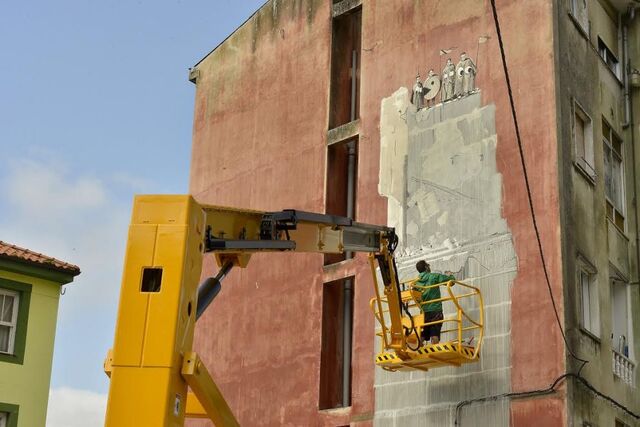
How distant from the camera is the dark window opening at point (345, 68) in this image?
27.5 meters

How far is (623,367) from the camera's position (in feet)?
74.8

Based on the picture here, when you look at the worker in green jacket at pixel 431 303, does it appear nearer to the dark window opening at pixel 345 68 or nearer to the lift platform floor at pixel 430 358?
the lift platform floor at pixel 430 358

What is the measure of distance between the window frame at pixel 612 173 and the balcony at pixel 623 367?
3134 mm

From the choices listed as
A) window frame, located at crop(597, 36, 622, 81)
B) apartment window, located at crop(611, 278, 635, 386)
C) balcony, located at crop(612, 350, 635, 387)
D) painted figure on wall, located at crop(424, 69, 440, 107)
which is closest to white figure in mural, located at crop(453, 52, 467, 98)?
painted figure on wall, located at crop(424, 69, 440, 107)

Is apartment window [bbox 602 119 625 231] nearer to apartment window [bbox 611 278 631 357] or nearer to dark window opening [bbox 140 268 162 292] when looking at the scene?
apartment window [bbox 611 278 631 357]

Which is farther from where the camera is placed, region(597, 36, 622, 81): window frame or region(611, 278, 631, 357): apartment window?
region(597, 36, 622, 81): window frame

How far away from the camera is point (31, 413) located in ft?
85.4

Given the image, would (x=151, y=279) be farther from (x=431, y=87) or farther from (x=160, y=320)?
(x=431, y=87)

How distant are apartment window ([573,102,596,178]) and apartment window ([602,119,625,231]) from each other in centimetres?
100

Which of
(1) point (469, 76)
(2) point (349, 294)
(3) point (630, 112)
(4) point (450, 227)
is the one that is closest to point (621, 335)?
(4) point (450, 227)

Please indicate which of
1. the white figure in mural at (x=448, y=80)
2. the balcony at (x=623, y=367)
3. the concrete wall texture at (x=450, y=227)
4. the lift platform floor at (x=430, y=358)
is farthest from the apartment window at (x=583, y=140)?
the lift platform floor at (x=430, y=358)

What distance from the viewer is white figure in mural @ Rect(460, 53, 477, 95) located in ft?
77.5

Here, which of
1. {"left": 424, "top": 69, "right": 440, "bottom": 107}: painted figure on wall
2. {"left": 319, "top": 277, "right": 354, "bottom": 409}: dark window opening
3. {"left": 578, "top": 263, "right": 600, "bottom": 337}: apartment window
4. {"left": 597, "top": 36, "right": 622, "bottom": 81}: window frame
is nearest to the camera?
{"left": 578, "top": 263, "right": 600, "bottom": 337}: apartment window

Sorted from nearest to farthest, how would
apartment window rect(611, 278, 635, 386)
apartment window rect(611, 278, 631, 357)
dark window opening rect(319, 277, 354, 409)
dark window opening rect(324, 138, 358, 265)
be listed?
1. apartment window rect(611, 278, 635, 386)
2. apartment window rect(611, 278, 631, 357)
3. dark window opening rect(319, 277, 354, 409)
4. dark window opening rect(324, 138, 358, 265)
